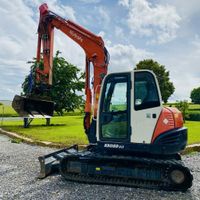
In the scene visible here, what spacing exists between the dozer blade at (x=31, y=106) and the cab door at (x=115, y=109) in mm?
2986

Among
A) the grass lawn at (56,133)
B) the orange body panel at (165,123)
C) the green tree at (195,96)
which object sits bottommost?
the grass lawn at (56,133)

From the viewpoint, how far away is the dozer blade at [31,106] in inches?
343

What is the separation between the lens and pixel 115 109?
Answer: 6.61 m

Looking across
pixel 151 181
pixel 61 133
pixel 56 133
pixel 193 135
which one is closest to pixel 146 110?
pixel 151 181

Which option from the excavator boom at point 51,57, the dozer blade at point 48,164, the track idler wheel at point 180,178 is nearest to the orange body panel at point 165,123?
the track idler wheel at point 180,178

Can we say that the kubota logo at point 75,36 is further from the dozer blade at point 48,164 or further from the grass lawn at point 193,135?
the grass lawn at point 193,135

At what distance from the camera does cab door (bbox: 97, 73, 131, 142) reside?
253 inches

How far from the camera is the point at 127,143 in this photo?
637cm

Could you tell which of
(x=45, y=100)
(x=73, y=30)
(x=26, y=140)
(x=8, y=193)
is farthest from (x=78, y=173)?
(x=26, y=140)

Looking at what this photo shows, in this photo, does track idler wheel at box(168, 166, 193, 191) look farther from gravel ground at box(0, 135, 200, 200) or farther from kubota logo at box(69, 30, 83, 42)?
kubota logo at box(69, 30, 83, 42)

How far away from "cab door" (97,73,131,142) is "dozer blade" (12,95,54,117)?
9.80 ft

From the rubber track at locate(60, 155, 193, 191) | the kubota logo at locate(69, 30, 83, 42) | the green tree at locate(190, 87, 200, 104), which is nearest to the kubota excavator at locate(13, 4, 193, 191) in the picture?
the rubber track at locate(60, 155, 193, 191)

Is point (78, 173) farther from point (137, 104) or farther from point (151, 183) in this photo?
point (137, 104)

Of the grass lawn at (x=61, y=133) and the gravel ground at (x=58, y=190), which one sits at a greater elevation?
the grass lawn at (x=61, y=133)
